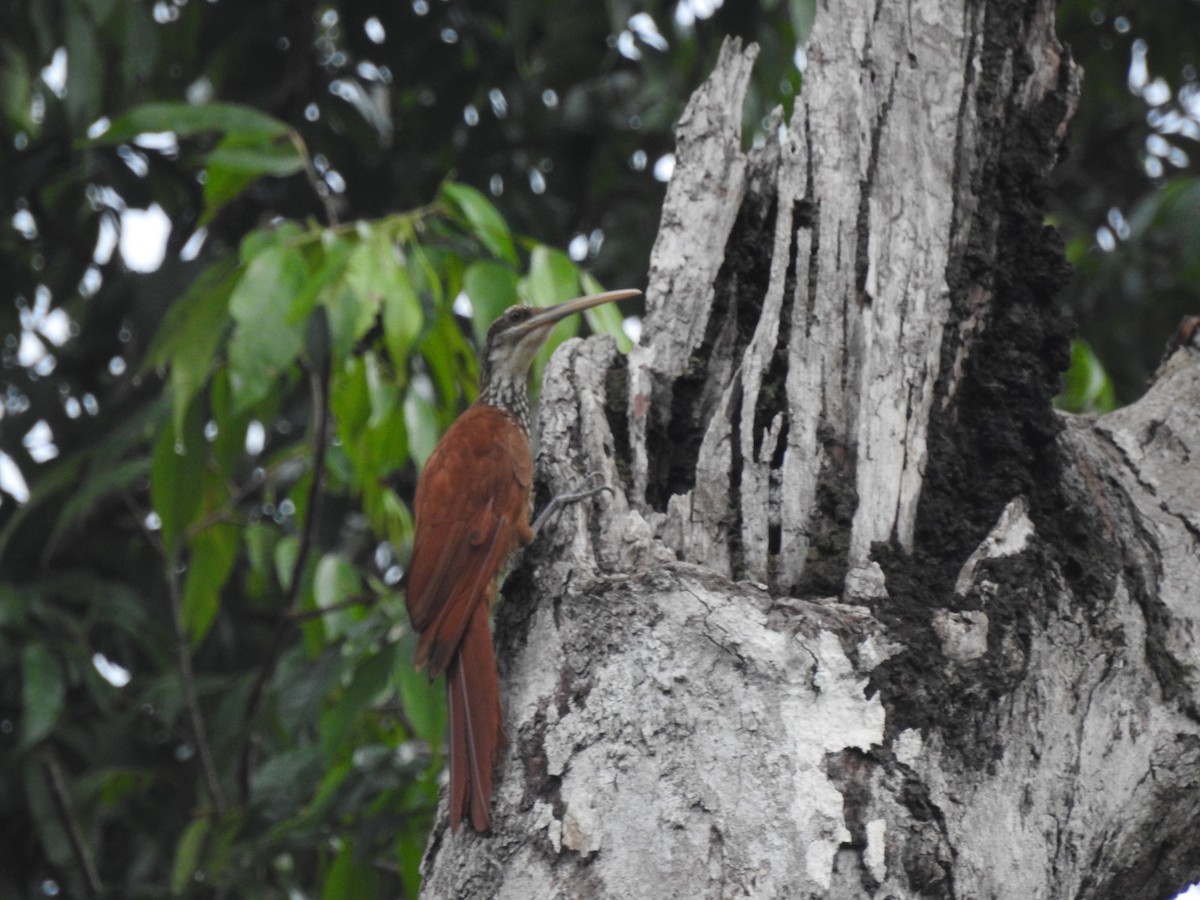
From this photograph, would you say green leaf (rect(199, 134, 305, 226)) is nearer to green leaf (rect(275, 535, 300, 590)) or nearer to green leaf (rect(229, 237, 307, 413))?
green leaf (rect(229, 237, 307, 413))

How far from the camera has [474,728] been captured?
Answer: 2.21m

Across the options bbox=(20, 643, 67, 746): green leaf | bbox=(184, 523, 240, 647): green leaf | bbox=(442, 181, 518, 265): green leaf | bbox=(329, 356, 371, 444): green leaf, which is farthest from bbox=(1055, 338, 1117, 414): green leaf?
bbox=(20, 643, 67, 746): green leaf

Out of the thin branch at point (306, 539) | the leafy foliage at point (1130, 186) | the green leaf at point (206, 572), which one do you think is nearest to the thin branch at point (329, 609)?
the thin branch at point (306, 539)

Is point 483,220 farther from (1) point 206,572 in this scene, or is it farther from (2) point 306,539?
(1) point 206,572

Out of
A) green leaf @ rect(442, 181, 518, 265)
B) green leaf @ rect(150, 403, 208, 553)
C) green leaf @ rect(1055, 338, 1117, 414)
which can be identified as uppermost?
green leaf @ rect(1055, 338, 1117, 414)

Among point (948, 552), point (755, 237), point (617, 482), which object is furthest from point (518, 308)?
point (948, 552)

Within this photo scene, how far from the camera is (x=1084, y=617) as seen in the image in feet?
7.20

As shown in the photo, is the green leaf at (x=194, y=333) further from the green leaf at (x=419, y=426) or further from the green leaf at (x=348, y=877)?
the green leaf at (x=348, y=877)

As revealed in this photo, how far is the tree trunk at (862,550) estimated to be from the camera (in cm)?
194

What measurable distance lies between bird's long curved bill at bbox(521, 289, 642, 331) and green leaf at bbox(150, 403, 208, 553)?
86cm

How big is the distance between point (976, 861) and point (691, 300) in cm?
109

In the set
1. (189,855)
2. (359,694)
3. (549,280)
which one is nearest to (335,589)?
(359,694)

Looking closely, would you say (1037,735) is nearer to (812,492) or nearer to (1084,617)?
(1084,617)

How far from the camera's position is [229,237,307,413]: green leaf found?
296 cm
